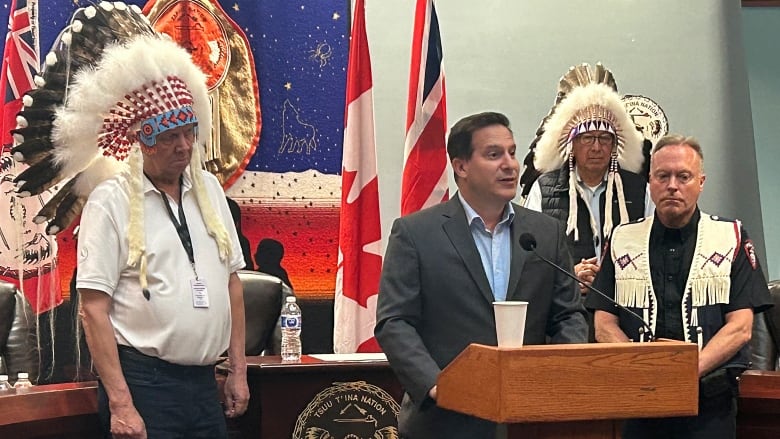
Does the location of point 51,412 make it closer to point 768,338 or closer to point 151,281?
point 151,281

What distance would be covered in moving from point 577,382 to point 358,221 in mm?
2827

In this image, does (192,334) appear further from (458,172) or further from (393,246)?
(458,172)

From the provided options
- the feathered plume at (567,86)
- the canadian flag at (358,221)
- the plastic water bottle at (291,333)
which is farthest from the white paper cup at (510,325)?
the feathered plume at (567,86)

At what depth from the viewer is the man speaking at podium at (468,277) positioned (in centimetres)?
277

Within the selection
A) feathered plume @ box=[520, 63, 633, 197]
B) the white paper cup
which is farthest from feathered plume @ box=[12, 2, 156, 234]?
feathered plume @ box=[520, 63, 633, 197]

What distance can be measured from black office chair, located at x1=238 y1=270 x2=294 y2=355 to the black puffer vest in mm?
1202

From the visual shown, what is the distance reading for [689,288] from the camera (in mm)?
3311

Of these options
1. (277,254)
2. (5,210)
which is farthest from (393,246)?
(277,254)

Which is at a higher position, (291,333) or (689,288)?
(689,288)

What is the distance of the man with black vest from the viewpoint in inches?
177

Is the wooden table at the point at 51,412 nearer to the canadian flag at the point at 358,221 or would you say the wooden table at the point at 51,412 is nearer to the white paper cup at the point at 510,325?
the white paper cup at the point at 510,325

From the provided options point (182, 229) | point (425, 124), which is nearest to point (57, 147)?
point (182, 229)

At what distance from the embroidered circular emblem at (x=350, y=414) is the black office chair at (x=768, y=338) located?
1513 millimetres

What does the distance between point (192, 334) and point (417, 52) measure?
8.16ft
